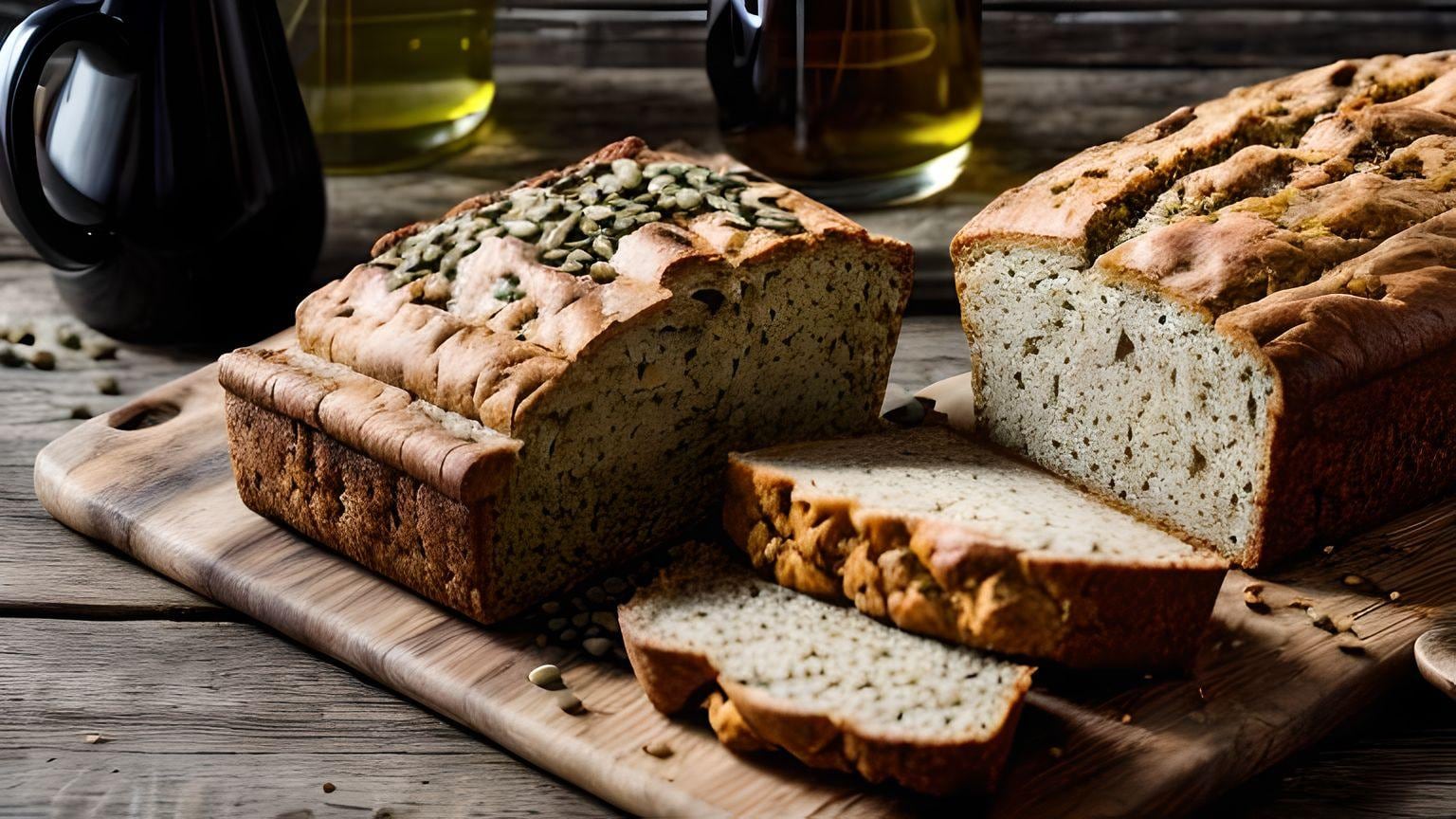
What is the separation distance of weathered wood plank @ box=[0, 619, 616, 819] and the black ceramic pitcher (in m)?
1.14

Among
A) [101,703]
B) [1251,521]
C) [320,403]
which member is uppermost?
[320,403]

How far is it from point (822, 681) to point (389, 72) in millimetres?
2709

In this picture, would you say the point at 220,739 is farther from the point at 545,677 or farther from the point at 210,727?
the point at 545,677

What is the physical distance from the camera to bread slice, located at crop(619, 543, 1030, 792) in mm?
2229

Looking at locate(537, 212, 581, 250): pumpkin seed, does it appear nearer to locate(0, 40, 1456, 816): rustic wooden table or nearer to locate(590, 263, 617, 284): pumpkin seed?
locate(590, 263, 617, 284): pumpkin seed

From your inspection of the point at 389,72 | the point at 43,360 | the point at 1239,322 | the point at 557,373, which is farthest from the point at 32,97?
the point at 1239,322

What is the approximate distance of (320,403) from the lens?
2.82 meters

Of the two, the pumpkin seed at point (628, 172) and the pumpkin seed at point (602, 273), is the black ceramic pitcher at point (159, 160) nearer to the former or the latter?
the pumpkin seed at point (628, 172)

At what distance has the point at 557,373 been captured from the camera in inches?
104

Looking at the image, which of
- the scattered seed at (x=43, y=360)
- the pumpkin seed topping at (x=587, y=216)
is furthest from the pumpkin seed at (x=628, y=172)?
the scattered seed at (x=43, y=360)

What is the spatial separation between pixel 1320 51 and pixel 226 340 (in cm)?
403

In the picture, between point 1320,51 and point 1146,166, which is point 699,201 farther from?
point 1320,51

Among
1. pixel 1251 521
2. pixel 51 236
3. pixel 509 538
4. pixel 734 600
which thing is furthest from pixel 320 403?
pixel 1251 521

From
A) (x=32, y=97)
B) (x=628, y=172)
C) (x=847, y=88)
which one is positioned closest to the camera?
(x=628, y=172)
